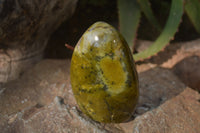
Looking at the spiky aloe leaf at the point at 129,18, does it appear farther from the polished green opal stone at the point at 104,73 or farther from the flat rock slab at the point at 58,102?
the polished green opal stone at the point at 104,73

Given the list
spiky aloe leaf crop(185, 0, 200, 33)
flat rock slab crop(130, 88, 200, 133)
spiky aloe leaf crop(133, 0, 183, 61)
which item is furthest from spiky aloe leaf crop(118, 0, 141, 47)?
flat rock slab crop(130, 88, 200, 133)

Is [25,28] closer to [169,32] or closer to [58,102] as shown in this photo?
[58,102]

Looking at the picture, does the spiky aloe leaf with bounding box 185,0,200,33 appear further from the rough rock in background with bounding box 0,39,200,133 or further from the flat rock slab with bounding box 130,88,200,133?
the flat rock slab with bounding box 130,88,200,133

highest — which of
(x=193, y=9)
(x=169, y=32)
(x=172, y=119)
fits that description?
(x=193, y=9)

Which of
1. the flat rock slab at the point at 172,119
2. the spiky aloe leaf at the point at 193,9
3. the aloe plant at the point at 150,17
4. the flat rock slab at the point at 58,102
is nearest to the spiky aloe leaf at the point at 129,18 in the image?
the aloe plant at the point at 150,17

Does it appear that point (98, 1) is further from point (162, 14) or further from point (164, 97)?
point (164, 97)

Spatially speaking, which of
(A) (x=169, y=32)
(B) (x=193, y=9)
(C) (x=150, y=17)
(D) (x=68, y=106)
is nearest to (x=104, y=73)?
(D) (x=68, y=106)
